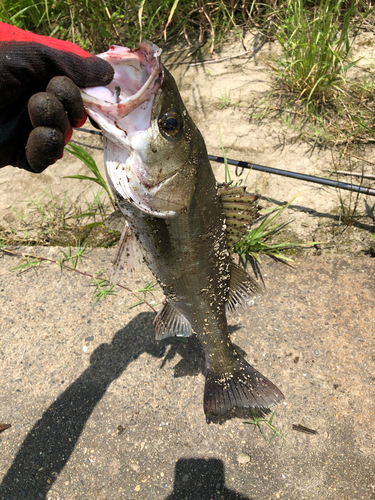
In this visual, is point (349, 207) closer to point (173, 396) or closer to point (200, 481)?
point (173, 396)

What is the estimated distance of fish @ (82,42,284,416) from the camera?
1.50 m

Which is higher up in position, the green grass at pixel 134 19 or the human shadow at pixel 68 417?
the green grass at pixel 134 19

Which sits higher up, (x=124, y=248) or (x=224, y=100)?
(x=124, y=248)

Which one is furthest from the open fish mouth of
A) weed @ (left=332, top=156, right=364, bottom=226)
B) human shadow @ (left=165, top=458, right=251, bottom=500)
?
weed @ (left=332, top=156, right=364, bottom=226)

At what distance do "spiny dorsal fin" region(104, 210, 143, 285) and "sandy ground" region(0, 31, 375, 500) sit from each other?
111 centimetres

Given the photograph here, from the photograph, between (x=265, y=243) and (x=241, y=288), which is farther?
(x=265, y=243)

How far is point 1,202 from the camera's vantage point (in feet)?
12.6

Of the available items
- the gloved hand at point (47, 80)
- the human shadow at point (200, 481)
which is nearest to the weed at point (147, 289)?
the human shadow at point (200, 481)

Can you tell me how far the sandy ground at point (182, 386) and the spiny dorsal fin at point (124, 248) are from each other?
1113 millimetres

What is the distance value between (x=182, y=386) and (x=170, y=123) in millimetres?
1969

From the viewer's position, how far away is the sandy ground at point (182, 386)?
90.3 inches

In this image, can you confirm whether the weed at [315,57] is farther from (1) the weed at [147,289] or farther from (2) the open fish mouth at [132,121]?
(2) the open fish mouth at [132,121]

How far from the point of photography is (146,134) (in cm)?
152

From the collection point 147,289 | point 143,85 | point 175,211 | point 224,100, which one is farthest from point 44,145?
point 224,100
